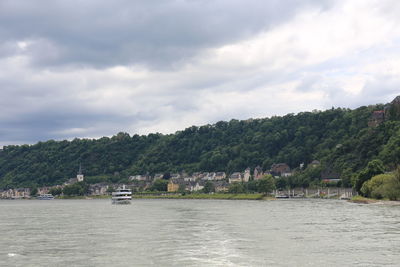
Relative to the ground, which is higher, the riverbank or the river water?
the riverbank

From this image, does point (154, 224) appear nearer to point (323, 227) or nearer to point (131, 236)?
point (131, 236)

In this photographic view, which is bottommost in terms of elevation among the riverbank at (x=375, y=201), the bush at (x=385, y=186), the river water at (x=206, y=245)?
the river water at (x=206, y=245)

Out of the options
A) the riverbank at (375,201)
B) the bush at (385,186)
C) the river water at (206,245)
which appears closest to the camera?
the river water at (206,245)

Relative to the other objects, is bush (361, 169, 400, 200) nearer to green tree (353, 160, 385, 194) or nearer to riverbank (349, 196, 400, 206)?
riverbank (349, 196, 400, 206)

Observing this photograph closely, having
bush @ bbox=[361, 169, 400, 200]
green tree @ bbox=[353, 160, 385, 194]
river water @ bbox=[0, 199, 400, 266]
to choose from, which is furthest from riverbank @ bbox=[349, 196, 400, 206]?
river water @ bbox=[0, 199, 400, 266]

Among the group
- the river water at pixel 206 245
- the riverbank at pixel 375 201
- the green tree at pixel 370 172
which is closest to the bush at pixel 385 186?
the riverbank at pixel 375 201

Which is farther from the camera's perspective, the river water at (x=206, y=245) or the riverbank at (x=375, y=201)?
the riverbank at (x=375, y=201)

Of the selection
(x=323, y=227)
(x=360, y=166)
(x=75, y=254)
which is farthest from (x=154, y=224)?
(x=360, y=166)

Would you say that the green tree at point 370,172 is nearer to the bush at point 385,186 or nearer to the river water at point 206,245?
the bush at point 385,186

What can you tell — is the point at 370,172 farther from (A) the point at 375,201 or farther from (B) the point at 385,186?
(B) the point at 385,186

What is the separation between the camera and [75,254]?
→ 41094 millimetres

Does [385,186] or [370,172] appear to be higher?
[370,172]

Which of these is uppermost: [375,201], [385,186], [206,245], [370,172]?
[370,172]

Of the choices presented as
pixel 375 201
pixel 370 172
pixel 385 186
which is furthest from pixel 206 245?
pixel 370 172
